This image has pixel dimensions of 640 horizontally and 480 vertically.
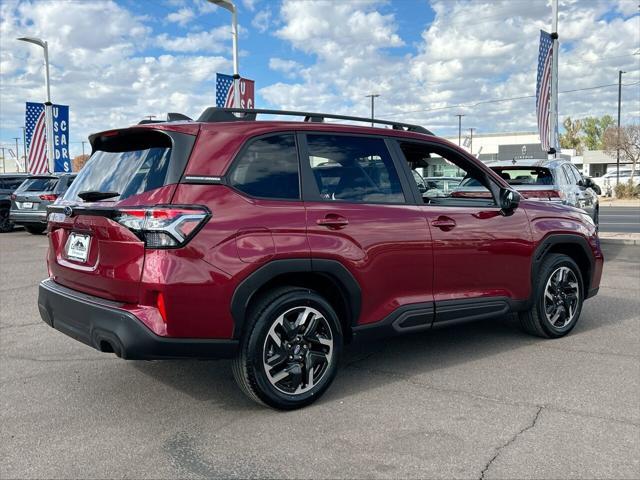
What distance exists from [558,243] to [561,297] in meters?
0.51

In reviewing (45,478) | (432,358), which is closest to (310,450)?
A: (45,478)

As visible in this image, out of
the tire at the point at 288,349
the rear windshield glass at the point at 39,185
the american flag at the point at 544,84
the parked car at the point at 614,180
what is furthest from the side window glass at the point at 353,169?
the parked car at the point at 614,180

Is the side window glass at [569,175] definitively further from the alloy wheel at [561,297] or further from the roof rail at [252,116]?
the roof rail at [252,116]

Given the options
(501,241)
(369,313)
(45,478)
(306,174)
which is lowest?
(45,478)

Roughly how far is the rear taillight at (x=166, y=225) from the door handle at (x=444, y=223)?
Answer: 1.87 metres

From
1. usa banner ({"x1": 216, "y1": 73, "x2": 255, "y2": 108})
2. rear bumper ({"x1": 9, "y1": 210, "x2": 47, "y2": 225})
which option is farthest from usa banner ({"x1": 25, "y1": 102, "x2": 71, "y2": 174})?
usa banner ({"x1": 216, "y1": 73, "x2": 255, "y2": 108})

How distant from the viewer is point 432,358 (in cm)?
507

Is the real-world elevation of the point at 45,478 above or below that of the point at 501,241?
below

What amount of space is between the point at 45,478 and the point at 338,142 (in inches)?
107

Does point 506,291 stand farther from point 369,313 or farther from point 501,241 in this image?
point 369,313

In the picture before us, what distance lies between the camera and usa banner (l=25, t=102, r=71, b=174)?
73.4 feet

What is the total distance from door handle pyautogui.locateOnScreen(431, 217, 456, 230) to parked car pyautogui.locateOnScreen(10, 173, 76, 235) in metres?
13.1

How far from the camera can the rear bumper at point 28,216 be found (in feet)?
52.0

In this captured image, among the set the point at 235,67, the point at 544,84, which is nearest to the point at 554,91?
the point at 544,84
